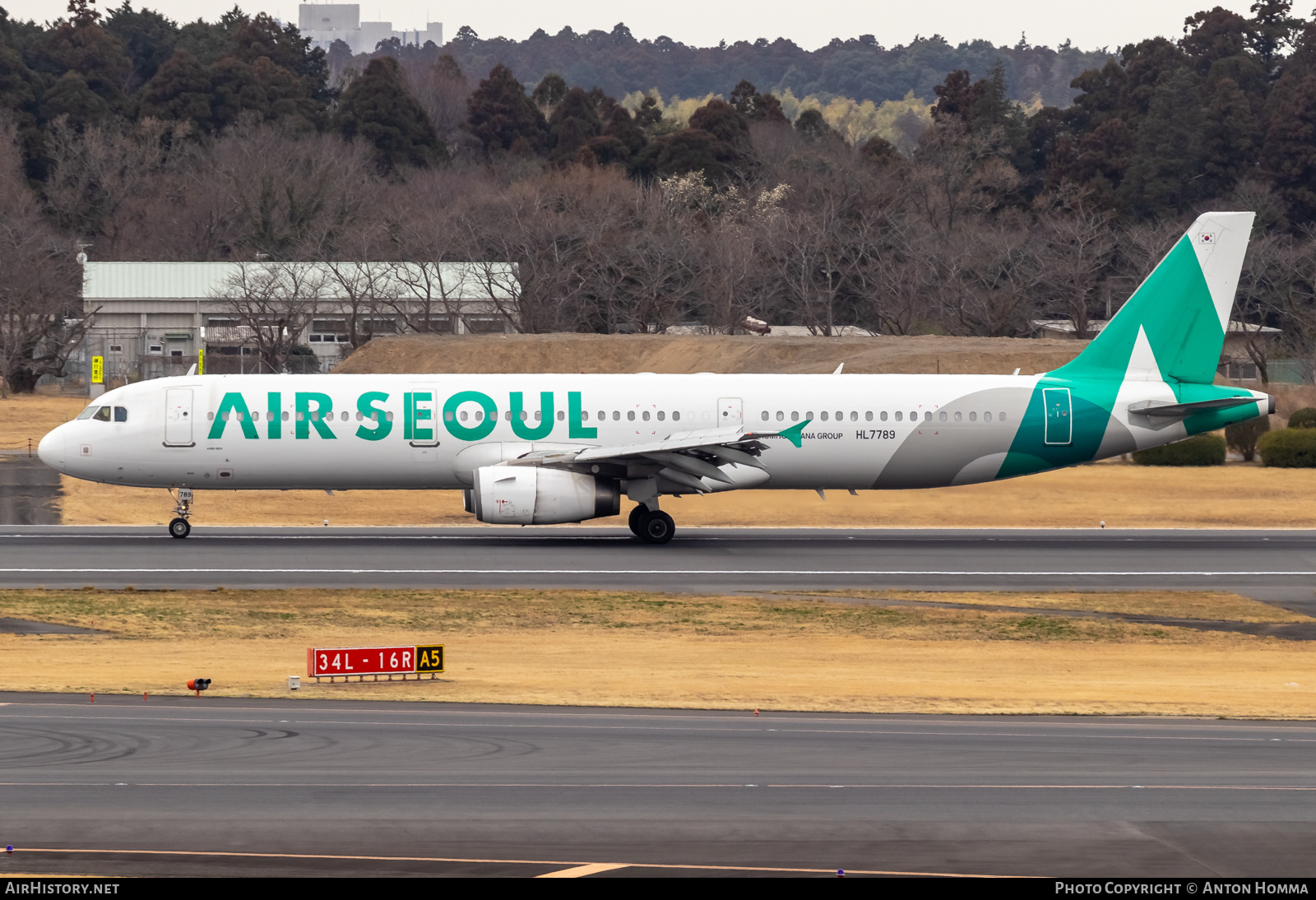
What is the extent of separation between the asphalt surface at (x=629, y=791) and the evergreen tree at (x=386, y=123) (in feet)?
421

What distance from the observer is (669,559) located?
36094 millimetres

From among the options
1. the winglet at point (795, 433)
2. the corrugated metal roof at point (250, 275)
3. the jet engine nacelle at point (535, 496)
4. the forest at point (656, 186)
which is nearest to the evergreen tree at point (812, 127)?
the forest at point (656, 186)

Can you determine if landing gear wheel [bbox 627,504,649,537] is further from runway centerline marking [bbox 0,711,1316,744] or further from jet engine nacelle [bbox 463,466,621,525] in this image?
runway centerline marking [bbox 0,711,1316,744]

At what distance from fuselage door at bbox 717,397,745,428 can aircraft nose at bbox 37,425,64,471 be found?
635 inches

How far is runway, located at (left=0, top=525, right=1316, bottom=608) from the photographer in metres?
32.5

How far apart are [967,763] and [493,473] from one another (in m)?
A: 20.6

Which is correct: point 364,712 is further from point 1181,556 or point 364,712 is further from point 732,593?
point 1181,556

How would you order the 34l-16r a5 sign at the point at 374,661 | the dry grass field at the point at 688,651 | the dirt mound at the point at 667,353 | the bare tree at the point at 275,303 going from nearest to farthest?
the dry grass field at the point at 688,651 → the 34l-16r a5 sign at the point at 374,661 → the dirt mound at the point at 667,353 → the bare tree at the point at 275,303

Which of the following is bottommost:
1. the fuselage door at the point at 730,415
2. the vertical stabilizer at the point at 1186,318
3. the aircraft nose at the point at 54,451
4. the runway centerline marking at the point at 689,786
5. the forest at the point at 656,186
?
the runway centerline marking at the point at 689,786

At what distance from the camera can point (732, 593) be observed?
31141mm

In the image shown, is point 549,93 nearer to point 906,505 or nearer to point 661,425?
point 906,505

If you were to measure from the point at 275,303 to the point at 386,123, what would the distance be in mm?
61839

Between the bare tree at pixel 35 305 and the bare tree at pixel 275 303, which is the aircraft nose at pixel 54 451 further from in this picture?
the bare tree at pixel 275 303

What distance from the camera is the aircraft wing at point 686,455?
3641 cm
